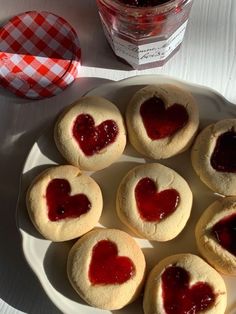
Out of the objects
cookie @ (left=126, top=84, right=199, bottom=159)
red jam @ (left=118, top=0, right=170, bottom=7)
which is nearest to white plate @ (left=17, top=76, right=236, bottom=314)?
cookie @ (left=126, top=84, right=199, bottom=159)

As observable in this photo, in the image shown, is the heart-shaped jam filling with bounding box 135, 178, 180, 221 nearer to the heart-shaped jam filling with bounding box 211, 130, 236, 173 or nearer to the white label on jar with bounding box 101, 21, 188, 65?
the heart-shaped jam filling with bounding box 211, 130, 236, 173

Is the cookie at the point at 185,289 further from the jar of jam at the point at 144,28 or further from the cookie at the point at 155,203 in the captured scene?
the jar of jam at the point at 144,28

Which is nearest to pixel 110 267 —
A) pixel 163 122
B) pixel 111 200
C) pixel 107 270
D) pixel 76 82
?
pixel 107 270

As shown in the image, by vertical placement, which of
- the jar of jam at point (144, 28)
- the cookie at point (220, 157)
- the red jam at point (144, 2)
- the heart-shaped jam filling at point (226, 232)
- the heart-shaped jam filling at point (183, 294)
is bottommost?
the heart-shaped jam filling at point (183, 294)

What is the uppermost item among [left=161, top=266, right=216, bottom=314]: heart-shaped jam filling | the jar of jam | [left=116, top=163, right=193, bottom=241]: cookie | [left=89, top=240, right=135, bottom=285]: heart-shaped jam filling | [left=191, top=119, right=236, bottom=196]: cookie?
the jar of jam

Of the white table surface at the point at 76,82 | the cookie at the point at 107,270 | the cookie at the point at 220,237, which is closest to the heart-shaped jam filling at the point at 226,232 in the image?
the cookie at the point at 220,237
